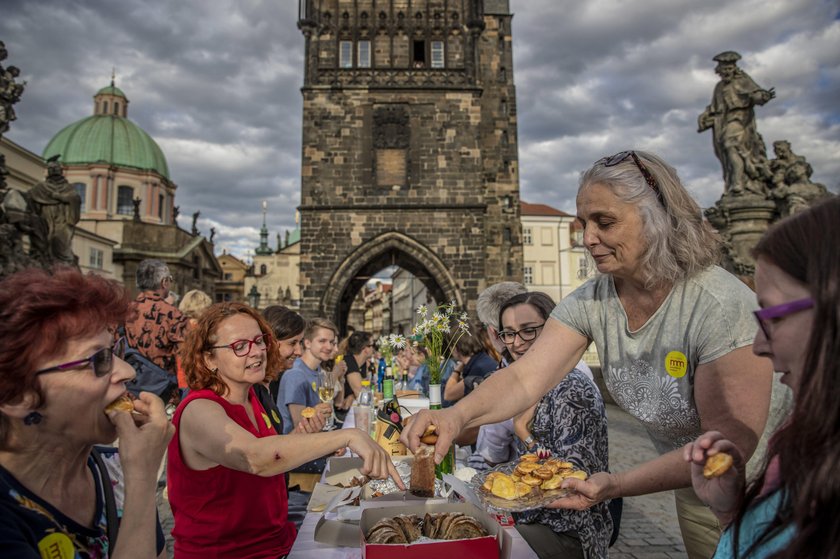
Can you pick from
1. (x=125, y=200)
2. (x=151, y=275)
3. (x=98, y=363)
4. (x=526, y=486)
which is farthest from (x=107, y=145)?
(x=526, y=486)

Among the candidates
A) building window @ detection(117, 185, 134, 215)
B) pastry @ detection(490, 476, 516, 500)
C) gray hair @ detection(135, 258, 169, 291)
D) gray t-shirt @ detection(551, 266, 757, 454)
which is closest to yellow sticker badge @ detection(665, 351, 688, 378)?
gray t-shirt @ detection(551, 266, 757, 454)

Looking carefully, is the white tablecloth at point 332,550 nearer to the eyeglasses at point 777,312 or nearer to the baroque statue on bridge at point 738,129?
the eyeglasses at point 777,312

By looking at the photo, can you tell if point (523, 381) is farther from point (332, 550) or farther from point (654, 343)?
point (332, 550)

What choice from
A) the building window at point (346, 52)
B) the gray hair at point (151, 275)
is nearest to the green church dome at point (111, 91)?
the building window at point (346, 52)

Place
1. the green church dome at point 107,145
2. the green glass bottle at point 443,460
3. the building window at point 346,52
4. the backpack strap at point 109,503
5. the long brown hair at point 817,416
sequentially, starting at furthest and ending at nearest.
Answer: the green church dome at point 107,145
the building window at point 346,52
the green glass bottle at point 443,460
the backpack strap at point 109,503
the long brown hair at point 817,416

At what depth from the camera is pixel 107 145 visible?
150 ft

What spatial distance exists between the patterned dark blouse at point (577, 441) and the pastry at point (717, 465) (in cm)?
120

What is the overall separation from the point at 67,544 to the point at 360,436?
854 mm

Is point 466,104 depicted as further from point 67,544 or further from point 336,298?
point 67,544

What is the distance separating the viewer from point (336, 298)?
1992cm

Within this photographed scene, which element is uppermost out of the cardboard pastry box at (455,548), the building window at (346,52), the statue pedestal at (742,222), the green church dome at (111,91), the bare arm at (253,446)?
the green church dome at (111,91)

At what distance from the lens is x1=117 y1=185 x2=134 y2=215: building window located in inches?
1789

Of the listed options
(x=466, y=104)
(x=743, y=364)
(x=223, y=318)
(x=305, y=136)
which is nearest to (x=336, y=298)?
(x=305, y=136)

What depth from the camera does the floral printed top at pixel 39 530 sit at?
1.21 m
